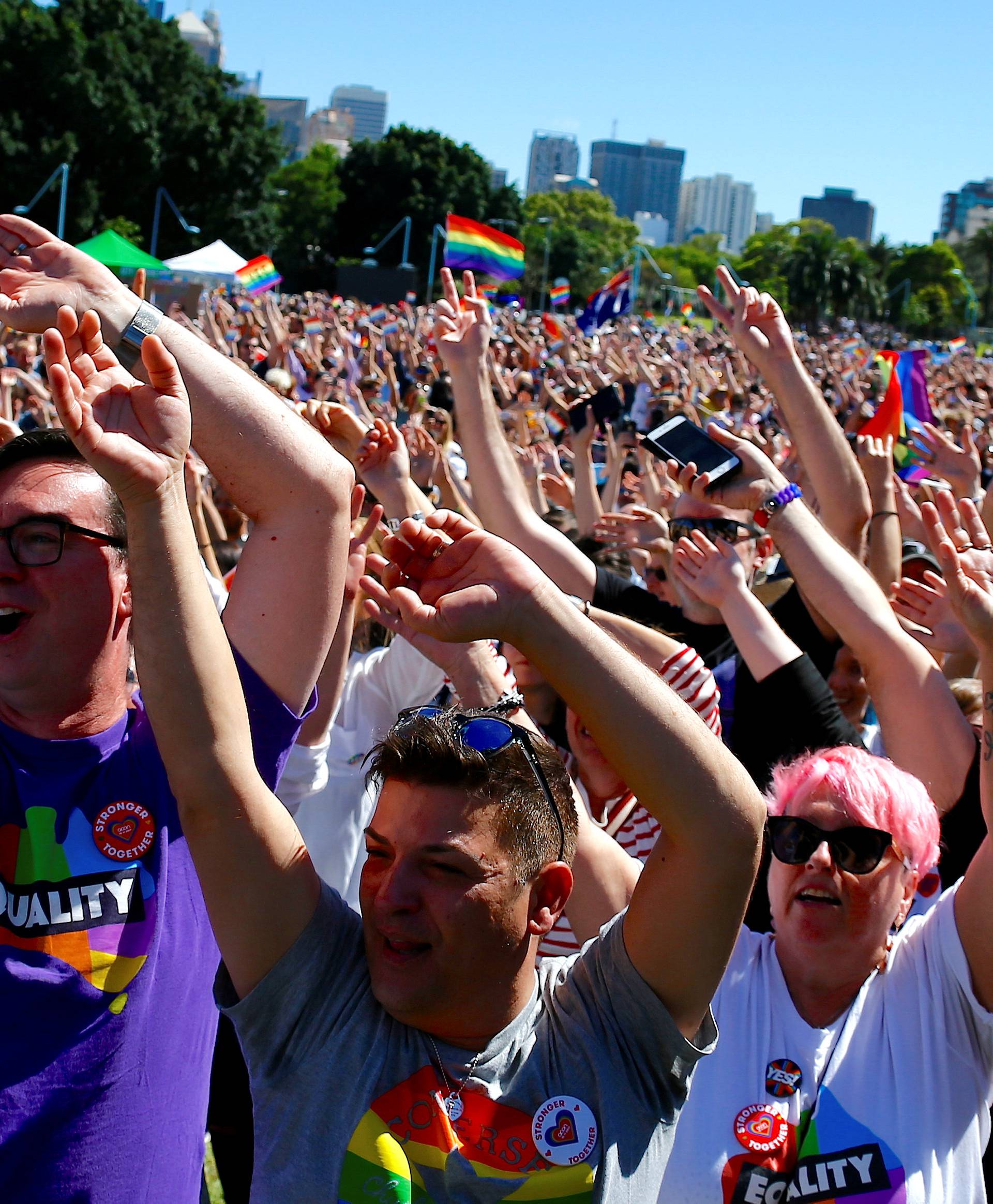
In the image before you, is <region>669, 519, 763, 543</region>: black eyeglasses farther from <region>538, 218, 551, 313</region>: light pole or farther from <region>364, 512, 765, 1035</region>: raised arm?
<region>538, 218, 551, 313</region>: light pole

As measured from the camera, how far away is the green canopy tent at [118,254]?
1509 centimetres

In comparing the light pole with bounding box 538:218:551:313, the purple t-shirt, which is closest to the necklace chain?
the purple t-shirt

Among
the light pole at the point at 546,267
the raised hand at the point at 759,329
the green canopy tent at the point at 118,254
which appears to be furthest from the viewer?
the light pole at the point at 546,267

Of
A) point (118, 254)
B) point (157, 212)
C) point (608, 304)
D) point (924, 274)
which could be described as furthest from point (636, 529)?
point (924, 274)

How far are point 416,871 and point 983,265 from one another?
406 ft

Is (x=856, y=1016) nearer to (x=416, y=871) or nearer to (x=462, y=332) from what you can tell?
(x=416, y=871)

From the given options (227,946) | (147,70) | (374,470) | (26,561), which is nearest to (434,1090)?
(227,946)

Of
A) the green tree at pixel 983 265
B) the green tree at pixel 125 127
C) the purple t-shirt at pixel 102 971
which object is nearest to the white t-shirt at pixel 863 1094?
the purple t-shirt at pixel 102 971

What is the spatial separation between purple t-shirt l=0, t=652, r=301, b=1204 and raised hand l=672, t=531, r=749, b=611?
Result: 1.45 m

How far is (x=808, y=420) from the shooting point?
3727mm

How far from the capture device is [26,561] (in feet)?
5.81

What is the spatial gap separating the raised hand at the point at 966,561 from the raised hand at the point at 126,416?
4.49 ft

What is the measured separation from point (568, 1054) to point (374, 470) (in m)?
1.94

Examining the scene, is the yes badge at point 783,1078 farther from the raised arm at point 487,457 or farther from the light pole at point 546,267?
the light pole at point 546,267
